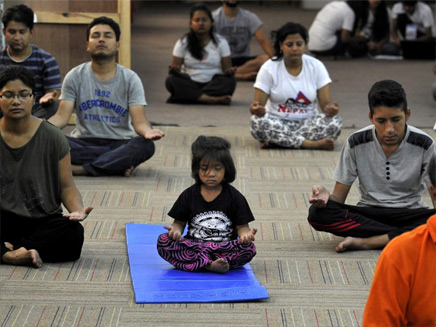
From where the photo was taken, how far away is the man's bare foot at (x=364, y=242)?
3.86 meters

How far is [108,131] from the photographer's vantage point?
5.22 m

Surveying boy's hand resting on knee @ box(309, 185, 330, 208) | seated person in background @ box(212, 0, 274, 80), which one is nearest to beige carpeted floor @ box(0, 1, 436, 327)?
boy's hand resting on knee @ box(309, 185, 330, 208)

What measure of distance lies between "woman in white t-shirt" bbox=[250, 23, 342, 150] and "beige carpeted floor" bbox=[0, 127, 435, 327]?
0.55 m

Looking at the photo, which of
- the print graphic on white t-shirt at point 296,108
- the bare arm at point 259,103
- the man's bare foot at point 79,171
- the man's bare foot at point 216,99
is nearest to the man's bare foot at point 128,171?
the man's bare foot at point 79,171

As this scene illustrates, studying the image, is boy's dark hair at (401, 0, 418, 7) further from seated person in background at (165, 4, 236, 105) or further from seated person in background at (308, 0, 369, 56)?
seated person in background at (165, 4, 236, 105)

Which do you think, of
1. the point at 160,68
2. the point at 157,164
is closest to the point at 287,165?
the point at 157,164

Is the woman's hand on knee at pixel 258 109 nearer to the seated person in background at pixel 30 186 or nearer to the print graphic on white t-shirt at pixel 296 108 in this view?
the print graphic on white t-shirt at pixel 296 108

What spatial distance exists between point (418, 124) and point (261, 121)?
1386mm

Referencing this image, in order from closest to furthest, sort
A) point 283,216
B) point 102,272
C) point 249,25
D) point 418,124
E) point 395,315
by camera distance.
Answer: point 395,315 < point 102,272 < point 283,216 < point 418,124 < point 249,25

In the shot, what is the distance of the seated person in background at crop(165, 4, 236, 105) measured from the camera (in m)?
7.22

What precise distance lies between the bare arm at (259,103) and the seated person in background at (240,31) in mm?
2371

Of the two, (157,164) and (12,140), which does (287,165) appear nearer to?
(157,164)

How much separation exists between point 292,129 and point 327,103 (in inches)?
11.0

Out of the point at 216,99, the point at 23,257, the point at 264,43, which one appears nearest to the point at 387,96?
the point at 23,257
